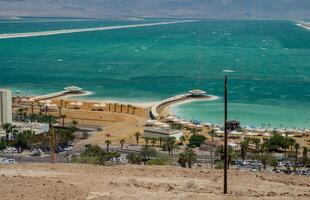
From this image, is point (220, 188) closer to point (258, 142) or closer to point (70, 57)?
point (258, 142)

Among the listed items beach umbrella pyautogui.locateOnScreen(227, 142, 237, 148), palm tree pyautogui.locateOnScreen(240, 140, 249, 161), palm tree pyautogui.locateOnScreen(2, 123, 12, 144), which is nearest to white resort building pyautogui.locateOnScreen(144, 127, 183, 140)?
beach umbrella pyautogui.locateOnScreen(227, 142, 237, 148)

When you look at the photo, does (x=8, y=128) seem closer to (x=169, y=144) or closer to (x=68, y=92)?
(x=169, y=144)

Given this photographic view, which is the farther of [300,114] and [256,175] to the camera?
[300,114]

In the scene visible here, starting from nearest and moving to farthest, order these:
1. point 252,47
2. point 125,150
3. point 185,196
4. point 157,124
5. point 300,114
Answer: point 185,196 < point 125,150 < point 157,124 < point 300,114 < point 252,47

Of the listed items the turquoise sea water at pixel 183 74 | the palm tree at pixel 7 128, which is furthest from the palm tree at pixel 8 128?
Result: the turquoise sea water at pixel 183 74

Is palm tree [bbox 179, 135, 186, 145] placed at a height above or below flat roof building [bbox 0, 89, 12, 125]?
below

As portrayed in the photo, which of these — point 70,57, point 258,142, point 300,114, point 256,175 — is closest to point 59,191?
point 256,175

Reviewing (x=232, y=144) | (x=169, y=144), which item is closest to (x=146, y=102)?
(x=232, y=144)

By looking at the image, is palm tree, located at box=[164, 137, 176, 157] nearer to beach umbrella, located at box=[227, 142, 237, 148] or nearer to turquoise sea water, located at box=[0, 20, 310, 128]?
beach umbrella, located at box=[227, 142, 237, 148]
